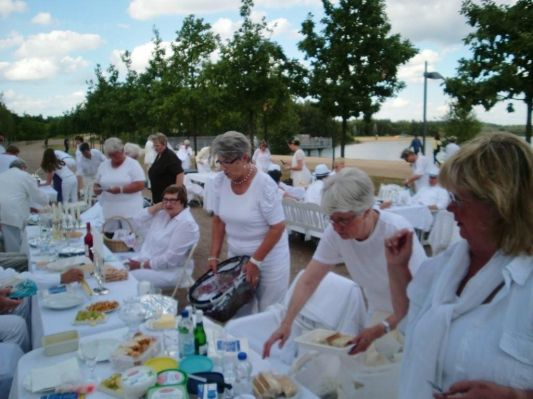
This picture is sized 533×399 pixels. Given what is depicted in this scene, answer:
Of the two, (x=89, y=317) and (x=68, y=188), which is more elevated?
(x=68, y=188)

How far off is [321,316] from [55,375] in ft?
4.45

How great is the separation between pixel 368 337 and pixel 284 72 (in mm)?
11315

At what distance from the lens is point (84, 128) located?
32.1 meters

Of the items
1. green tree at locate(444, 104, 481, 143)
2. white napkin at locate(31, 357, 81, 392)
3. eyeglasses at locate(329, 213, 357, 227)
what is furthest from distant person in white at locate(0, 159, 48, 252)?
green tree at locate(444, 104, 481, 143)

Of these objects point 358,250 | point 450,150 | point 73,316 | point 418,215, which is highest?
point 450,150

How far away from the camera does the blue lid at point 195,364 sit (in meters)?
1.92

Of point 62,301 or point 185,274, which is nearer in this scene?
point 62,301

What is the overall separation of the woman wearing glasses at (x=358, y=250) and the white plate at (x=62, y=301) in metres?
1.34

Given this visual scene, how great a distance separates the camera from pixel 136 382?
177 cm

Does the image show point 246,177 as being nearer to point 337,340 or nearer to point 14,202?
point 337,340

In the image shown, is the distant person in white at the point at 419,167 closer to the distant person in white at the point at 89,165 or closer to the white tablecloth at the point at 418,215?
the white tablecloth at the point at 418,215

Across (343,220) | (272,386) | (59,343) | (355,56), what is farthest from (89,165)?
(272,386)

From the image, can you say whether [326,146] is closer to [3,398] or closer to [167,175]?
[167,175]

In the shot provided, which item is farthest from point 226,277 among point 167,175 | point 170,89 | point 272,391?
point 170,89
